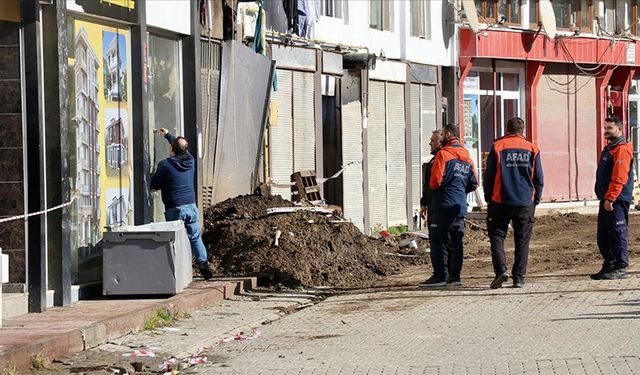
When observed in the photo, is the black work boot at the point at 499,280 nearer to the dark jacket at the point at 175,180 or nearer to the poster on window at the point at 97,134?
the dark jacket at the point at 175,180

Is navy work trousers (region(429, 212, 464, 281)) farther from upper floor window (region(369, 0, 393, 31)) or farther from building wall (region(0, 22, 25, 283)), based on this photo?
upper floor window (region(369, 0, 393, 31))

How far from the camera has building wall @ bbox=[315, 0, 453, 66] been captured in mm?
28431

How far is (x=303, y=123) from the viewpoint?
87.4 feet

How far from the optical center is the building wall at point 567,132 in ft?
130

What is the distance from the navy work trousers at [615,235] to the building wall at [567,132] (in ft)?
73.0

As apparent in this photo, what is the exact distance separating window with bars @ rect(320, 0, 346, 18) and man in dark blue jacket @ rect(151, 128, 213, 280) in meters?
10.9

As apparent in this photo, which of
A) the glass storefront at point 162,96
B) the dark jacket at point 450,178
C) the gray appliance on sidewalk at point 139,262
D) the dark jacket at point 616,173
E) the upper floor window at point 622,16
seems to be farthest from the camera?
the upper floor window at point 622,16

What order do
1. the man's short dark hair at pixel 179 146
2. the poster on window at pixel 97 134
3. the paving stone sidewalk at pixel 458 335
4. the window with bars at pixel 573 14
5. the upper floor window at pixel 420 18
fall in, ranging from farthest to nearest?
1. the window with bars at pixel 573 14
2. the upper floor window at pixel 420 18
3. the man's short dark hair at pixel 179 146
4. the poster on window at pixel 97 134
5. the paving stone sidewalk at pixel 458 335

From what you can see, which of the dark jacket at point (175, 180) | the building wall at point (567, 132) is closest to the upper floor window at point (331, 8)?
the dark jacket at point (175, 180)

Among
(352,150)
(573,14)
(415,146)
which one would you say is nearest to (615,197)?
(352,150)

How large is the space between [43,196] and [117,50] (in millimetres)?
3167

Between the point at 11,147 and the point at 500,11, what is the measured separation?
2591 cm

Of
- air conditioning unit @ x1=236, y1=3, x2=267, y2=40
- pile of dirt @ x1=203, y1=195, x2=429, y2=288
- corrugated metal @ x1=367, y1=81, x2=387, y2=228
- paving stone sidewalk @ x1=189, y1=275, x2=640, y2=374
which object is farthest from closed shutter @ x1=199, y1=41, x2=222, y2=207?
corrugated metal @ x1=367, y1=81, x2=387, y2=228

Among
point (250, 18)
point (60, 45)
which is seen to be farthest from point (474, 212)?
point (60, 45)
